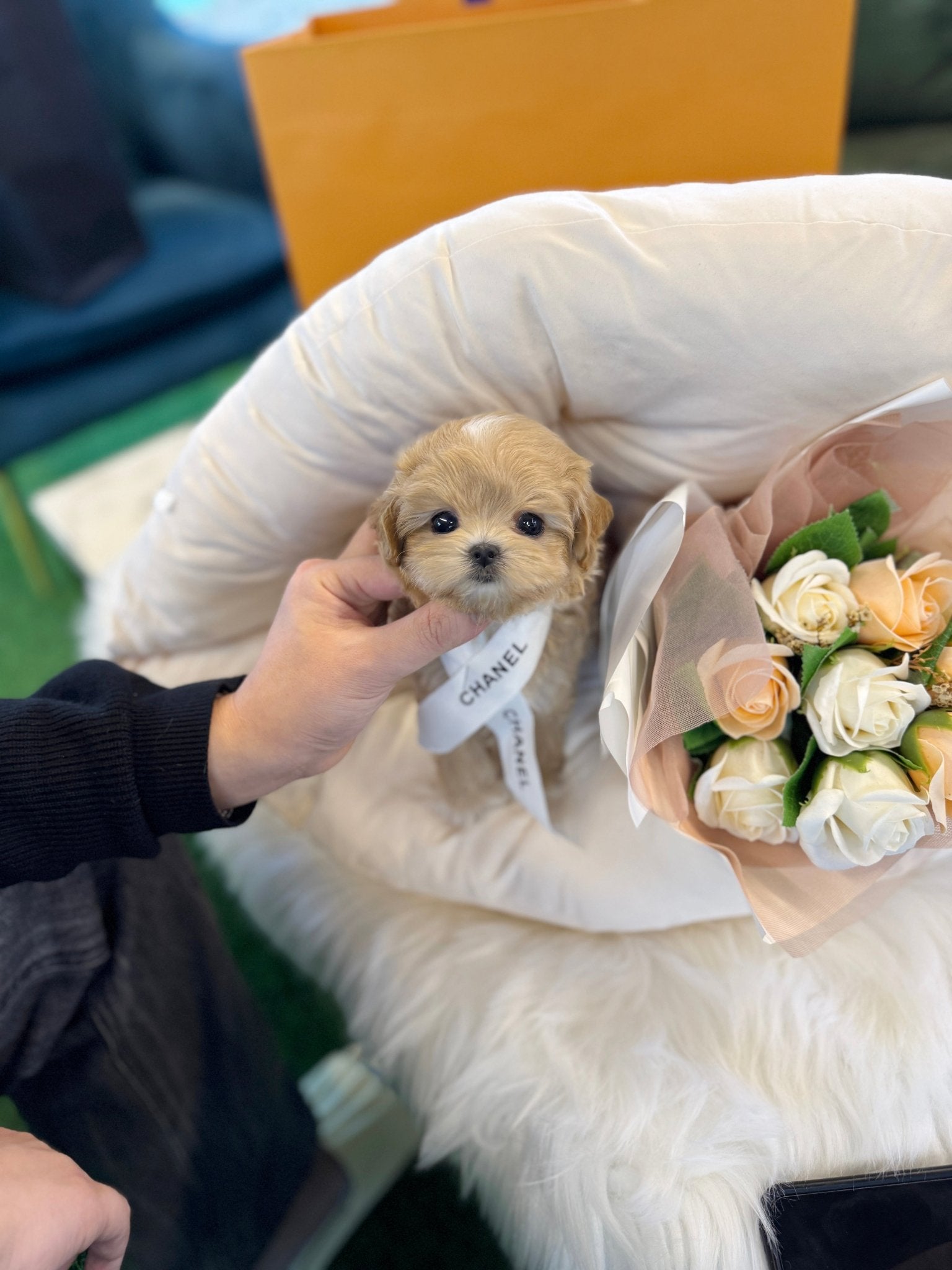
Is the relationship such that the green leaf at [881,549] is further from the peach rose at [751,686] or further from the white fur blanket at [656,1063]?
the white fur blanket at [656,1063]

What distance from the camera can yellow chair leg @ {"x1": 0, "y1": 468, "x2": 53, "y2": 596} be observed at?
1535 millimetres

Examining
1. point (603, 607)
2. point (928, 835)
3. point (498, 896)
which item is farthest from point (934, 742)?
point (498, 896)

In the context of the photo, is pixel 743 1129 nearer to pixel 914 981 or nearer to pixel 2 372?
pixel 914 981

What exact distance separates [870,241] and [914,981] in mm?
563

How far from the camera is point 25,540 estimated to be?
5.30 ft

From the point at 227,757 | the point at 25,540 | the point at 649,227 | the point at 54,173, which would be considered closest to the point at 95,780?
the point at 227,757

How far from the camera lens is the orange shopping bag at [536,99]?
799 mm

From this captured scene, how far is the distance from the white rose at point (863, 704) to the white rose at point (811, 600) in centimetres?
3

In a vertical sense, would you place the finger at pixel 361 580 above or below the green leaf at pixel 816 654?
above

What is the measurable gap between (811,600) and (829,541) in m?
0.06

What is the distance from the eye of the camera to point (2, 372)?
169 centimetres

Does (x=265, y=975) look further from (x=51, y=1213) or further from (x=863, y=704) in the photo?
(x=863, y=704)

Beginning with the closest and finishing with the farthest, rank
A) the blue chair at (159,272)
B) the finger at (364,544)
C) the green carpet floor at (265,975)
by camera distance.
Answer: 1. the finger at (364,544)
2. the green carpet floor at (265,975)
3. the blue chair at (159,272)

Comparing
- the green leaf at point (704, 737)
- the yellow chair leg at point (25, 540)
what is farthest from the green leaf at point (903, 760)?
the yellow chair leg at point (25, 540)
